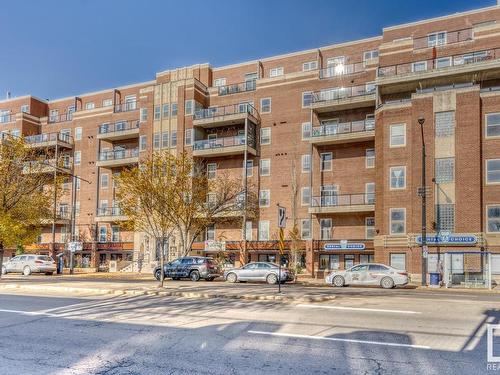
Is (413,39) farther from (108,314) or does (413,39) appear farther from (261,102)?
(108,314)

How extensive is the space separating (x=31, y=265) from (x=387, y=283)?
28.6 m

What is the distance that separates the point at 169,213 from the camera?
33344 mm

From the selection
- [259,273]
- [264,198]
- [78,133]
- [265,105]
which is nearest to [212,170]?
[264,198]

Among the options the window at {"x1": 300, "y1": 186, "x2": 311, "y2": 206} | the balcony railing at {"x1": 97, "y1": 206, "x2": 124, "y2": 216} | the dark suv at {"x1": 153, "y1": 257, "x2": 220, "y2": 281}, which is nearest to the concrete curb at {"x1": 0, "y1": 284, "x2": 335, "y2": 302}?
the dark suv at {"x1": 153, "y1": 257, "x2": 220, "y2": 281}

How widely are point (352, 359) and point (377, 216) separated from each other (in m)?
27.6

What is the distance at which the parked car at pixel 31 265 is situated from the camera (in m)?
38.2

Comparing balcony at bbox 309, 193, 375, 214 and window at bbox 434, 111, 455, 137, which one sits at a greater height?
window at bbox 434, 111, 455, 137

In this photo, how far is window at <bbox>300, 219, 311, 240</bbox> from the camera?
137ft

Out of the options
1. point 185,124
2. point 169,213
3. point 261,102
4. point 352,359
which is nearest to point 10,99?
point 185,124

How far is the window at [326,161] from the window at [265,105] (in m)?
7.26

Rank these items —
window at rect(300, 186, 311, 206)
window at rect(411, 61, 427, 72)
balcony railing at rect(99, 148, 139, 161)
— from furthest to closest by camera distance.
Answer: balcony railing at rect(99, 148, 139, 161)
window at rect(300, 186, 311, 206)
window at rect(411, 61, 427, 72)

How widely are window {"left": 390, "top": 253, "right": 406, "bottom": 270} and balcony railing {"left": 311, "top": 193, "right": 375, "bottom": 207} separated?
5.95 m

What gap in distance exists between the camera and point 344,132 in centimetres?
3875

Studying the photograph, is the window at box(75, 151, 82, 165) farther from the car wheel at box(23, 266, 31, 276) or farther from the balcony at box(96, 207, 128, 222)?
the car wheel at box(23, 266, 31, 276)
